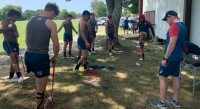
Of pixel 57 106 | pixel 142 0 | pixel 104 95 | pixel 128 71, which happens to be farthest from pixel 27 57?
pixel 142 0

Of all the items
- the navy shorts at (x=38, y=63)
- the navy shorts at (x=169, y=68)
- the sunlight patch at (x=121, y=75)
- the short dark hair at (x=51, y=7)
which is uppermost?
the short dark hair at (x=51, y=7)

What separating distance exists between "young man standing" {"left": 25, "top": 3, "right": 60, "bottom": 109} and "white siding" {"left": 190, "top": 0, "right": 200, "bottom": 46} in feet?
31.4

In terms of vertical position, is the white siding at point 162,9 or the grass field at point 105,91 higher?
the white siding at point 162,9

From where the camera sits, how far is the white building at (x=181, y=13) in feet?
42.2

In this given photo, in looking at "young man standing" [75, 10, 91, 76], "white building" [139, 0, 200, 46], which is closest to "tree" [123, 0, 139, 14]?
"white building" [139, 0, 200, 46]

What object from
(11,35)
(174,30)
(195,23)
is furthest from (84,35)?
(195,23)

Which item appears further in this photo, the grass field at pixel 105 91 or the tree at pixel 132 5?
the tree at pixel 132 5

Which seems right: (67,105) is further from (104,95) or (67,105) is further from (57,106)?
(104,95)

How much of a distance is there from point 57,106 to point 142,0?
18.8 metres

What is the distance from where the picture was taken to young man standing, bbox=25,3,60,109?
15.2ft

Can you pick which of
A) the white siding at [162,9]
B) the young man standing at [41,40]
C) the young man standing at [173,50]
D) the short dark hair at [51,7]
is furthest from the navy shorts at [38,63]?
the white siding at [162,9]

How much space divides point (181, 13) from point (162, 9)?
3118 millimetres

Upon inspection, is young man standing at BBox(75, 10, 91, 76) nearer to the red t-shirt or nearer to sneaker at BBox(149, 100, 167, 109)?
sneaker at BBox(149, 100, 167, 109)

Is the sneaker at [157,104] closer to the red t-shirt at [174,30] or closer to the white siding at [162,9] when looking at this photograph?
the red t-shirt at [174,30]
